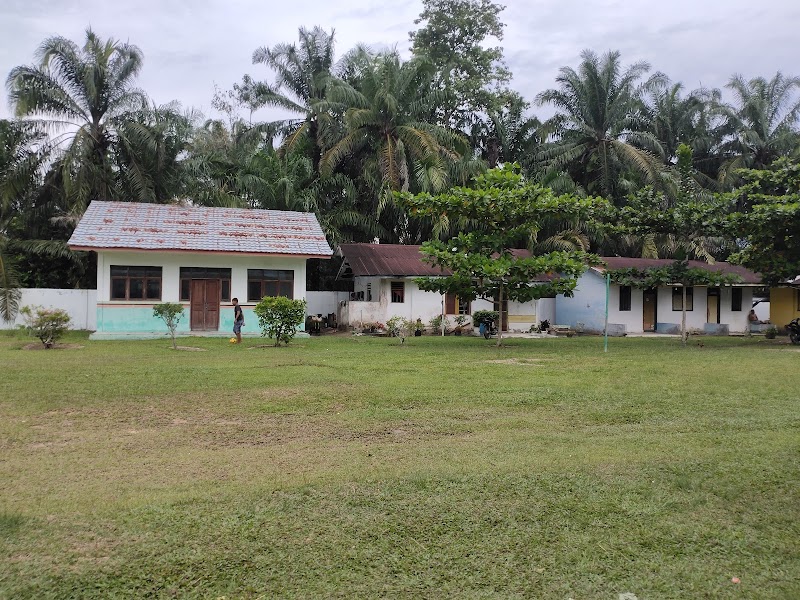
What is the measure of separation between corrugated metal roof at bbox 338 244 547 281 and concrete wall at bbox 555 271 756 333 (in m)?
1.83

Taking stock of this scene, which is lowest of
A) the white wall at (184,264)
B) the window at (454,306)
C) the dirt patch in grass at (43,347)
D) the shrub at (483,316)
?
the dirt patch in grass at (43,347)

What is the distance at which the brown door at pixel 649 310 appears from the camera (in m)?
27.5

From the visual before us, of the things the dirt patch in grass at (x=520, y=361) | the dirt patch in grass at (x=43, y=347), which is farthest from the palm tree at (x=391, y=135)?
the dirt patch in grass at (x=43, y=347)

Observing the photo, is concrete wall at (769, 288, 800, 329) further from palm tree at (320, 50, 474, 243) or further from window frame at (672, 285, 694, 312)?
palm tree at (320, 50, 474, 243)

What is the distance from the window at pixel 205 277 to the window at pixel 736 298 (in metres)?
20.6

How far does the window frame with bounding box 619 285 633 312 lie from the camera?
27.0m

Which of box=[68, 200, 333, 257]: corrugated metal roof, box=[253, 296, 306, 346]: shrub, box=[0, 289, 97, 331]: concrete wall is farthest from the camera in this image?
box=[0, 289, 97, 331]: concrete wall

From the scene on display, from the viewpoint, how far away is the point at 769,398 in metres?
9.88

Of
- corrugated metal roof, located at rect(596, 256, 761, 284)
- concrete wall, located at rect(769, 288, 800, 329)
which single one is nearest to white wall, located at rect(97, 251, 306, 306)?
corrugated metal roof, located at rect(596, 256, 761, 284)

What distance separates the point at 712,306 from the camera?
92.4 feet

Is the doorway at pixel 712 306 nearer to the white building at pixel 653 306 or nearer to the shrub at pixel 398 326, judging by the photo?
the white building at pixel 653 306

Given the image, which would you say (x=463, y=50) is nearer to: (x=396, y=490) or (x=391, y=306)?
(x=391, y=306)

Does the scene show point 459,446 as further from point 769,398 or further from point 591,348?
point 591,348

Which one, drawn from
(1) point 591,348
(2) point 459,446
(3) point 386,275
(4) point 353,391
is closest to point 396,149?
(3) point 386,275
